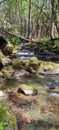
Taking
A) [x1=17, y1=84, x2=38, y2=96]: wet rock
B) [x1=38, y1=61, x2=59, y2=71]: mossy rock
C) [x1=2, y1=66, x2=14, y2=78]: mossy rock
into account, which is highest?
[x1=17, y1=84, x2=38, y2=96]: wet rock

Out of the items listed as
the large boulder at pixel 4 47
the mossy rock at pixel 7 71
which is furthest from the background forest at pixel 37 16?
the mossy rock at pixel 7 71

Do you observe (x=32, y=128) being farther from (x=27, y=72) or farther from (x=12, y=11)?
(x=12, y=11)

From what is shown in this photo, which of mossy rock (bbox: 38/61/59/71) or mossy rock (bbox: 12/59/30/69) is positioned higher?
mossy rock (bbox: 12/59/30/69)

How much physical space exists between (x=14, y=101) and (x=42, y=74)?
15.1ft

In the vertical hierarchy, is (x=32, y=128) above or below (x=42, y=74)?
above

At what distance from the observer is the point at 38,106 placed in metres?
7.15

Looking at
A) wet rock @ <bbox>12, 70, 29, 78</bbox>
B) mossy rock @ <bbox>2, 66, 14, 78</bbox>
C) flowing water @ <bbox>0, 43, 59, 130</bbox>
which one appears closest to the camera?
flowing water @ <bbox>0, 43, 59, 130</bbox>

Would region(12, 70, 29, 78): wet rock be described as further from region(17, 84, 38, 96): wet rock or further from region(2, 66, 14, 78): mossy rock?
region(17, 84, 38, 96): wet rock

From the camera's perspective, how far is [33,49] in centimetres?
1844

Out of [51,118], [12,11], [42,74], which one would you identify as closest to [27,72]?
[42,74]

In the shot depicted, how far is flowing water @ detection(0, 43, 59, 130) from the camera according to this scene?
5.92m

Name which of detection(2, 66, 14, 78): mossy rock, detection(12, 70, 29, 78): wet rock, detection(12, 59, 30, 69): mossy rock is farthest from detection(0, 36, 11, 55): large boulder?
detection(12, 70, 29, 78): wet rock

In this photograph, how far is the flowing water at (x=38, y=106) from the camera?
5918 millimetres

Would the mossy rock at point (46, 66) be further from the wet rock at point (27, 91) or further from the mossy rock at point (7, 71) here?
the wet rock at point (27, 91)
